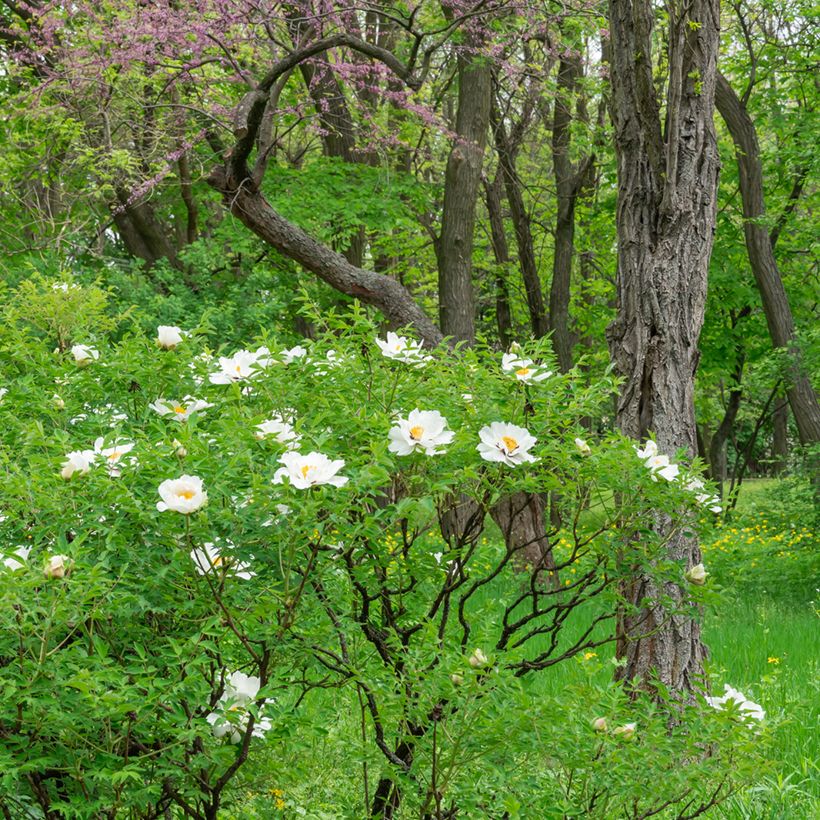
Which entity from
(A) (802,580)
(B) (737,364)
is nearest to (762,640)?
(A) (802,580)

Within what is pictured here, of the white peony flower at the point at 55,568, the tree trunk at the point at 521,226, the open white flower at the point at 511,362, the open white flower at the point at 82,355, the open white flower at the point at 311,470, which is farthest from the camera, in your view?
the tree trunk at the point at 521,226

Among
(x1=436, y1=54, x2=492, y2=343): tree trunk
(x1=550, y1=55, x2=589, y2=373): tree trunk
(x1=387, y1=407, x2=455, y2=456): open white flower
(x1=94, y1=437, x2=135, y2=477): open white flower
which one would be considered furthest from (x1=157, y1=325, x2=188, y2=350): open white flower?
(x1=550, y1=55, x2=589, y2=373): tree trunk

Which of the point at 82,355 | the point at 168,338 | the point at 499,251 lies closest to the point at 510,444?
the point at 168,338

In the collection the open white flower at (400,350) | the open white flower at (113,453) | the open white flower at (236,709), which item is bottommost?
the open white flower at (236,709)

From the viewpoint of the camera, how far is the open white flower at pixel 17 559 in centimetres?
183

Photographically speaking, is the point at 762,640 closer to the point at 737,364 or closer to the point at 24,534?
the point at 24,534

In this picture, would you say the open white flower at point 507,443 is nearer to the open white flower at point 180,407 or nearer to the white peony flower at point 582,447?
the white peony flower at point 582,447

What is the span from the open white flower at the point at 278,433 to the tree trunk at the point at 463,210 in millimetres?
6674

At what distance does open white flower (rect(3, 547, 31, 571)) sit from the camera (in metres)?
1.83

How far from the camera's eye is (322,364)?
8.50 ft

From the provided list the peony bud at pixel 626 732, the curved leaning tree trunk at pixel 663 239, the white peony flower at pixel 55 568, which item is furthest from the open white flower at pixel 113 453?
the curved leaning tree trunk at pixel 663 239

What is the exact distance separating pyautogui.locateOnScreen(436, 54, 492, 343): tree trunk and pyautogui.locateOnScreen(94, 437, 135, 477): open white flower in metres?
6.68

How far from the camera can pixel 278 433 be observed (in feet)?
7.22

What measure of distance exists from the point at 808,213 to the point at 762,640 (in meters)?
A: 9.93
